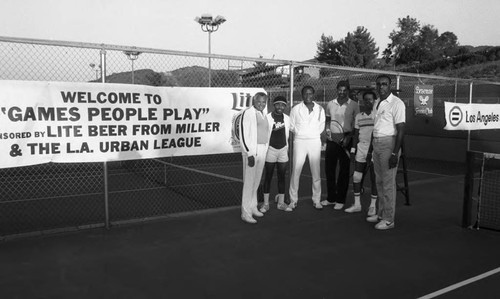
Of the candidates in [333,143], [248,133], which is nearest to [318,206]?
[333,143]

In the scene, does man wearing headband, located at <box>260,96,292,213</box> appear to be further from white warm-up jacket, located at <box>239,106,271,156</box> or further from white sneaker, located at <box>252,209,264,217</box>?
white warm-up jacket, located at <box>239,106,271,156</box>

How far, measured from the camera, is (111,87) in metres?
5.88

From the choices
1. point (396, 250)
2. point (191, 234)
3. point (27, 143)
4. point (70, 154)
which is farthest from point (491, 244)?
point (27, 143)

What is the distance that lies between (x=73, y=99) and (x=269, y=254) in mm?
3301

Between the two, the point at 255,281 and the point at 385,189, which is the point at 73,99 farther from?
the point at 385,189

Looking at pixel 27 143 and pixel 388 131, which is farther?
pixel 388 131

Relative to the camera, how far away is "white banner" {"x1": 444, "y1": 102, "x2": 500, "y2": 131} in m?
10.4

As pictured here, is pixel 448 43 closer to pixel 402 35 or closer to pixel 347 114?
pixel 402 35

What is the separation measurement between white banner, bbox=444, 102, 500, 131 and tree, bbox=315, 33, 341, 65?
69.1 metres

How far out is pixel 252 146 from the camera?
20.9 ft

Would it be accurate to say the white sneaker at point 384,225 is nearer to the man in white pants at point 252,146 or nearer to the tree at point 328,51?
the man in white pants at point 252,146

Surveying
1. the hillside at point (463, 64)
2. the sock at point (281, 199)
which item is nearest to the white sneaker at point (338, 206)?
the sock at point (281, 199)

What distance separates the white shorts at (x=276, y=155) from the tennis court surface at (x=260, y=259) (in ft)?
3.01

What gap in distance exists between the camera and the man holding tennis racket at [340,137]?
7367 mm
